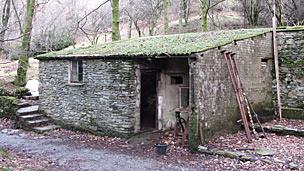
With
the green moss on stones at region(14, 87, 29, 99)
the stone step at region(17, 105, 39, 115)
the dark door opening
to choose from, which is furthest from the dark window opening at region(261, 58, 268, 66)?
the green moss on stones at region(14, 87, 29, 99)

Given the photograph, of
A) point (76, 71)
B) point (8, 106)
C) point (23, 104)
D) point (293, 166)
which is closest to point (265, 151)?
point (293, 166)

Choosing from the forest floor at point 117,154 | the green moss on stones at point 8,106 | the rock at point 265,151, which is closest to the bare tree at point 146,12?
the green moss on stones at point 8,106

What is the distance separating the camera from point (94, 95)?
12.9 m

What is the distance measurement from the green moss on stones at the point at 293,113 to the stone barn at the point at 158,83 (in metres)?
0.60

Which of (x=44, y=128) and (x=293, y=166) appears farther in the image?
(x=44, y=128)

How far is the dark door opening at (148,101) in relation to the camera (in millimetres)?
13594

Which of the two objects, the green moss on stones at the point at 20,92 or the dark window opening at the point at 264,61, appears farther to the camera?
the green moss on stones at the point at 20,92

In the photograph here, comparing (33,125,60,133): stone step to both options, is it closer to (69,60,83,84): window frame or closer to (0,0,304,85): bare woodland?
(69,60,83,84): window frame

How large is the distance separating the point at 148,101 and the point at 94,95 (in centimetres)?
226

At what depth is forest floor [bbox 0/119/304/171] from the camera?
879cm

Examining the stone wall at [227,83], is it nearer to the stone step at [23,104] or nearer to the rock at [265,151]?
the rock at [265,151]

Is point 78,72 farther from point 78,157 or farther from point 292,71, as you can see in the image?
point 292,71

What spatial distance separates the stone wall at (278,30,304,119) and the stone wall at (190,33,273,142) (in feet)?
1.63

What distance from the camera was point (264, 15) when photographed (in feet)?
89.9
